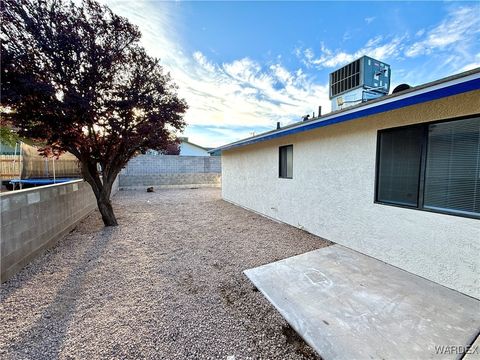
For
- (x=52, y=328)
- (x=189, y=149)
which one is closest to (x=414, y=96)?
(x=52, y=328)

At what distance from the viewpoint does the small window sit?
5444 millimetres

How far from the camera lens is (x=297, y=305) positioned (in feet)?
7.22

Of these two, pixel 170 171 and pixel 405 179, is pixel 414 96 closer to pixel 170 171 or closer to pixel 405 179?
pixel 405 179

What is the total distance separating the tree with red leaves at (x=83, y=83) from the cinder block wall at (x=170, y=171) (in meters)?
9.12

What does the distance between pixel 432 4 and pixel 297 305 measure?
20.3 feet

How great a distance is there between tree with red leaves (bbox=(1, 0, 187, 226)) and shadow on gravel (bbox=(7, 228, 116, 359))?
9.68 feet

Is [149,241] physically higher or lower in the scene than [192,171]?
lower

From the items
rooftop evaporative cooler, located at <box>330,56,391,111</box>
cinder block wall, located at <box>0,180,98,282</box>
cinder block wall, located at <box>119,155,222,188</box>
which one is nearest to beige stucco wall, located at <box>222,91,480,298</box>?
rooftop evaporative cooler, located at <box>330,56,391,111</box>

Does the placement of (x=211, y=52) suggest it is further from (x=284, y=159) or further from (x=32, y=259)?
(x=32, y=259)

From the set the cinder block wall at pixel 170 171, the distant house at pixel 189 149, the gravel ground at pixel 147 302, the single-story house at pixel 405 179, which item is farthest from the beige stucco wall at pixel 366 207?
the distant house at pixel 189 149

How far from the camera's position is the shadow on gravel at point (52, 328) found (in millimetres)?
1638

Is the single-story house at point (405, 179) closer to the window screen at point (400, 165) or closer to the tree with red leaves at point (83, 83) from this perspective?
the window screen at point (400, 165)

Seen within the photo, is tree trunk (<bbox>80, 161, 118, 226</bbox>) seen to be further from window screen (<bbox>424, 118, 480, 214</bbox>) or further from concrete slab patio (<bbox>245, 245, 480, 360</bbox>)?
window screen (<bbox>424, 118, 480, 214</bbox>)

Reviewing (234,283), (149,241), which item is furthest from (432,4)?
(149,241)
